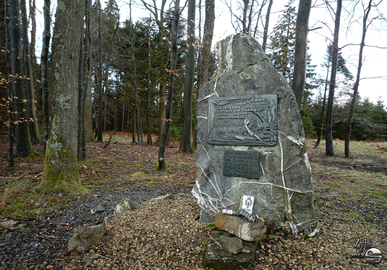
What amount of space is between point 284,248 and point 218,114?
6.65 feet

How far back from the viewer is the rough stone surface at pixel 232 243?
7.31ft

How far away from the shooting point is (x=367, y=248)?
2.48m

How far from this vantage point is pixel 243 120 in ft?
9.73

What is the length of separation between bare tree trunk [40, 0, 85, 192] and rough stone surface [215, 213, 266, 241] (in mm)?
3097

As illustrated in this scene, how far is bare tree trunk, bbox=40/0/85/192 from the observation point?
394 cm

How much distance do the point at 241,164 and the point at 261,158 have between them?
297 millimetres

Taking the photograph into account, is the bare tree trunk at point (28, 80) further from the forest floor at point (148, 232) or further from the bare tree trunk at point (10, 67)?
the forest floor at point (148, 232)

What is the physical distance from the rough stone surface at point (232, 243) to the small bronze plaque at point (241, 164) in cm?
87

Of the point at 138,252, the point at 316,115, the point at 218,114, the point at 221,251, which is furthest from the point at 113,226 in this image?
the point at 316,115

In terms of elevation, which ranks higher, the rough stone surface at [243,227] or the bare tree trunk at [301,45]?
the bare tree trunk at [301,45]

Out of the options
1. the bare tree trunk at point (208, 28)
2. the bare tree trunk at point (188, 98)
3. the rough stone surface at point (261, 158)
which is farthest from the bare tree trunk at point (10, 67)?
the bare tree trunk at point (208, 28)

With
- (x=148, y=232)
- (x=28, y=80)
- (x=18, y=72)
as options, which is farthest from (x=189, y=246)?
(x=28, y=80)

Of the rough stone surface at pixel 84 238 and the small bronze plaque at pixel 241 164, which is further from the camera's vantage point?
the small bronze plaque at pixel 241 164

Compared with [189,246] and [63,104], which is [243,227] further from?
[63,104]
